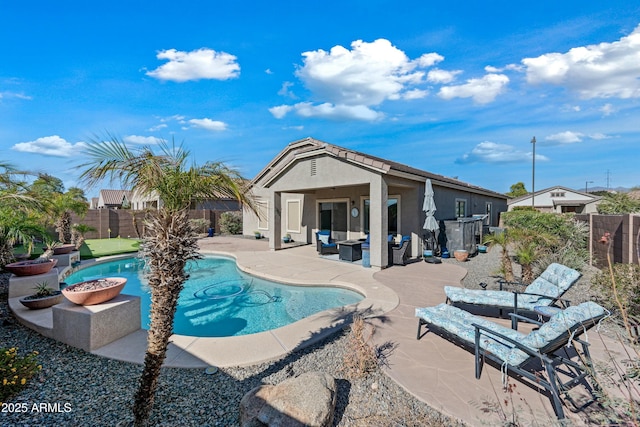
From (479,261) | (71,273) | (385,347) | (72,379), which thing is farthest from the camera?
(479,261)

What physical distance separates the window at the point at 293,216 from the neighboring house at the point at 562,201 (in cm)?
3707

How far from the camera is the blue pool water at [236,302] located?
721 centimetres

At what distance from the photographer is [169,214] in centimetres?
324

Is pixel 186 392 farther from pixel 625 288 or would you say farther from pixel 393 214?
pixel 393 214

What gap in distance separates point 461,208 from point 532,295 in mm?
13080

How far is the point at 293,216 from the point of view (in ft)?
65.5

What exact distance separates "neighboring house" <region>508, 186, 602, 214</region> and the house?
1143 inches

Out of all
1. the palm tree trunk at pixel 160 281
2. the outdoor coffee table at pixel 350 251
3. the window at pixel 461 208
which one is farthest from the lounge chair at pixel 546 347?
the window at pixel 461 208

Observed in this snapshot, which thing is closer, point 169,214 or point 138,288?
point 169,214

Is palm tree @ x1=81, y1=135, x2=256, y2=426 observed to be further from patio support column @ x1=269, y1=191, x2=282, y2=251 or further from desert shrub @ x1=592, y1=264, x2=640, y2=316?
patio support column @ x1=269, y1=191, x2=282, y2=251

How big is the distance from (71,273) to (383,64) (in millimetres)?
17755

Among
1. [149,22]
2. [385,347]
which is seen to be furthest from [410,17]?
[385,347]

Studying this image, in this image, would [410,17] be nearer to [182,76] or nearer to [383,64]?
[383,64]

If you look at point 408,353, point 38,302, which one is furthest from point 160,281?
point 38,302
